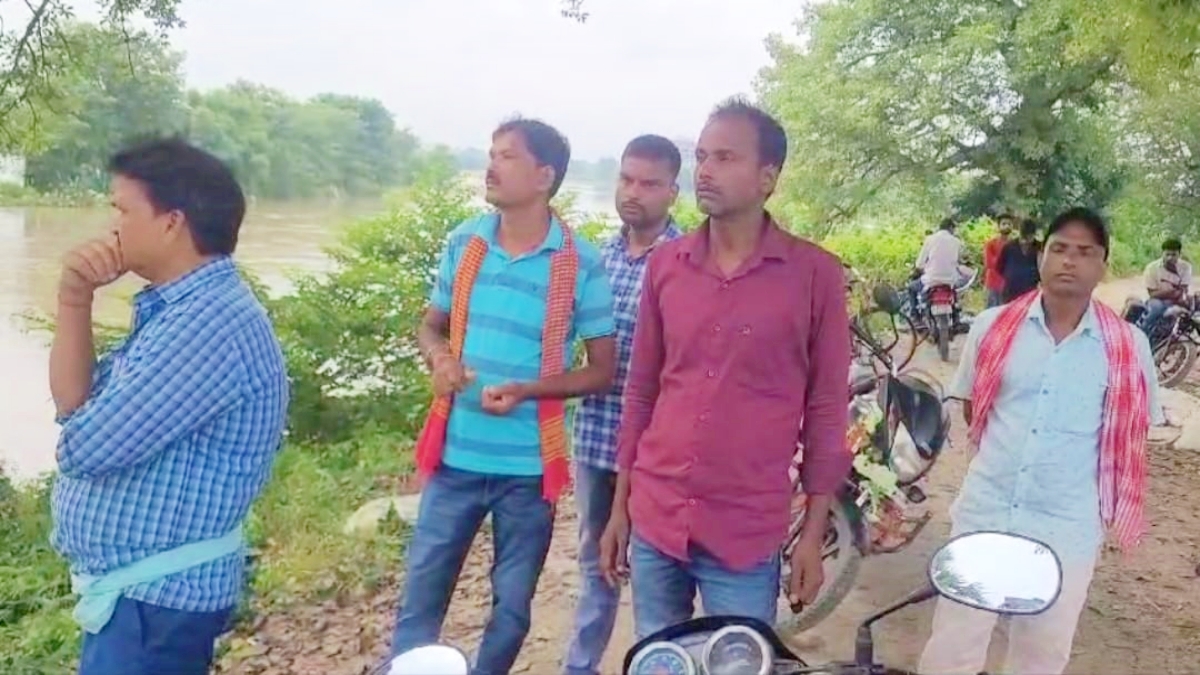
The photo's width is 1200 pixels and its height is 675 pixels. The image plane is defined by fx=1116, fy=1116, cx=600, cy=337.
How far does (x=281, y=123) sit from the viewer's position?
3734 centimetres

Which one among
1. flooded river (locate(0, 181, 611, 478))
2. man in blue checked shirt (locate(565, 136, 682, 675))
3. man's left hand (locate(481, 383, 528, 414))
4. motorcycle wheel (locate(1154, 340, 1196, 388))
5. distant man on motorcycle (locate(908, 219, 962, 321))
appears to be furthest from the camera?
Result: distant man on motorcycle (locate(908, 219, 962, 321))

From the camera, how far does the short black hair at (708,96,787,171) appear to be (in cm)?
231

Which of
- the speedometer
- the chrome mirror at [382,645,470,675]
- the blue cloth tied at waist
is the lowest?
the blue cloth tied at waist

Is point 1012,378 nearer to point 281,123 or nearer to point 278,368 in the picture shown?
point 278,368

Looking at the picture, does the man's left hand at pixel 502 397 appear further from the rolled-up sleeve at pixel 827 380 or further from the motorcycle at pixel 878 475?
the motorcycle at pixel 878 475

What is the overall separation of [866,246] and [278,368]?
17.9 metres

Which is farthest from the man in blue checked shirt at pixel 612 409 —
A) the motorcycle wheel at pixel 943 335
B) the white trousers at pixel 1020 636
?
the motorcycle wheel at pixel 943 335

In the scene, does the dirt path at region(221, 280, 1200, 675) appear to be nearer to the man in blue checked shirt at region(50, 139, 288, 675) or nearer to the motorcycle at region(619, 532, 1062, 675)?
the man in blue checked shirt at region(50, 139, 288, 675)

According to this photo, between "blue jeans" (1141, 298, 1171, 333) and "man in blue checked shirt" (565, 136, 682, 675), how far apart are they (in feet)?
30.6

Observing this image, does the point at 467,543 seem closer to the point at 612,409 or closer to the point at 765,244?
the point at 612,409

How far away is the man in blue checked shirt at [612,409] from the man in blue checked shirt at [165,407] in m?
1.20

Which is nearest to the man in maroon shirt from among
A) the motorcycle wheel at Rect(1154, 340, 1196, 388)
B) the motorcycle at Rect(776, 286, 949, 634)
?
the motorcycle at Rect(776, 286, 949, 634)

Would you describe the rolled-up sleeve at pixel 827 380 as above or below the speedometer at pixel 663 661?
above

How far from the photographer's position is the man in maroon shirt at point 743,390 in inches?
88.9
